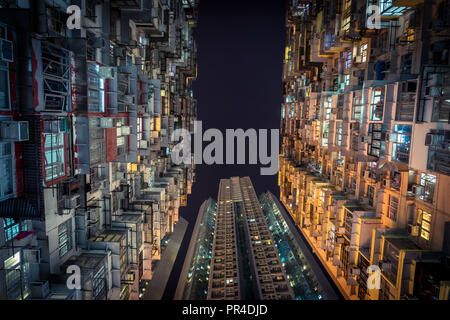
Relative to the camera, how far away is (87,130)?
41.0ft

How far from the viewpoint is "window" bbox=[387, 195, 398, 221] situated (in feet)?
54.2

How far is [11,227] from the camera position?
10.4 m

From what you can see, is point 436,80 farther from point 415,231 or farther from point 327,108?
point 327,108

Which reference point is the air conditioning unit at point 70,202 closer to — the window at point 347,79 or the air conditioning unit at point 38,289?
the air conditioning unit at point 38,289

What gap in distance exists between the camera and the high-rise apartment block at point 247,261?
4359 cm

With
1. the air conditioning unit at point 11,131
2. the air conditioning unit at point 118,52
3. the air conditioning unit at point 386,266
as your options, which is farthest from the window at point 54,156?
the air conditioning unit at point 386,266

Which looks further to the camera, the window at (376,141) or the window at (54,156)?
the window at (376,141)

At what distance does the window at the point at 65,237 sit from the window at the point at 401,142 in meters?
21.5

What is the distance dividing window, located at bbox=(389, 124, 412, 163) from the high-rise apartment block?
34947mm

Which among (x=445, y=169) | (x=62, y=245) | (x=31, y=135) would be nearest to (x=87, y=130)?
(x=31, y=135)

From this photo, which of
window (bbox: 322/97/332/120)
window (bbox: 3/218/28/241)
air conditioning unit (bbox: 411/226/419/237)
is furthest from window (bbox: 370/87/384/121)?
window (bbox: 3/218/28/241)

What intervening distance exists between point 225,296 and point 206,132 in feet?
131

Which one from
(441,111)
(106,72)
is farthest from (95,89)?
(441,111)

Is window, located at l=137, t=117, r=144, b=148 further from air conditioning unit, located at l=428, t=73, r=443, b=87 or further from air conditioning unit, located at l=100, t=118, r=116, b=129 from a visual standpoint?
air conditioning unit, located at l=428, t=73, r=443, b=87
